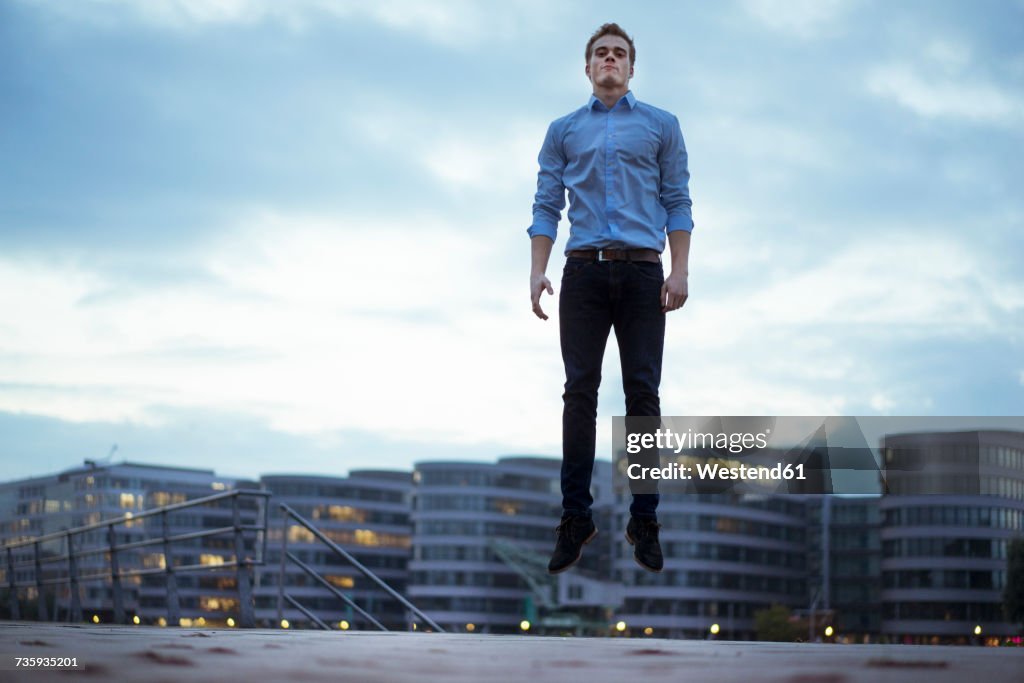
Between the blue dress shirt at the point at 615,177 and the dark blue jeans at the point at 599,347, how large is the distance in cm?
19

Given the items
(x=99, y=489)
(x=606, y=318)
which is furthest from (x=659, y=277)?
(x=99, y=489)

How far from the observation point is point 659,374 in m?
5.61

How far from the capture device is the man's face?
6039 millimetres

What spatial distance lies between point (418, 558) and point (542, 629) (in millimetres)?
16067

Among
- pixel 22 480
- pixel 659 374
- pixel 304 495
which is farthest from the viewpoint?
pixel 22 480

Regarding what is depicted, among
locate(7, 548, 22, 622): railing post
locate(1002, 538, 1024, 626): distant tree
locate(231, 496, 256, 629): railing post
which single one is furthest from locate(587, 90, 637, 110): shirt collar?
locate(1002, 538, 1024, 626): distant tree

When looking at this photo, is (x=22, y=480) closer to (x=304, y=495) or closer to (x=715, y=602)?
(x=304, y=495)

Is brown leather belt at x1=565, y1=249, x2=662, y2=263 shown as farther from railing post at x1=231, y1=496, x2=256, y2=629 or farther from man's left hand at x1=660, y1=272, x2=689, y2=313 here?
railing post at x1=231, y1=496, x2=256, y2=629

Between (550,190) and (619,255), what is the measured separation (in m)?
0.64

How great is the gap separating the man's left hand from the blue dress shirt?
20 centimetres

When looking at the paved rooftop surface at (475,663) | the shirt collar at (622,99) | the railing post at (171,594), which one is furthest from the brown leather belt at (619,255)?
the railing post at (171,594)

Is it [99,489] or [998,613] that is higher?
[99,489]

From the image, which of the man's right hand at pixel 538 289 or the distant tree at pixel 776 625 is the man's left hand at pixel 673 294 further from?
the distant tree at pixel 776 625

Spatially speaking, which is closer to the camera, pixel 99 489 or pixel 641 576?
pixel 641 576
